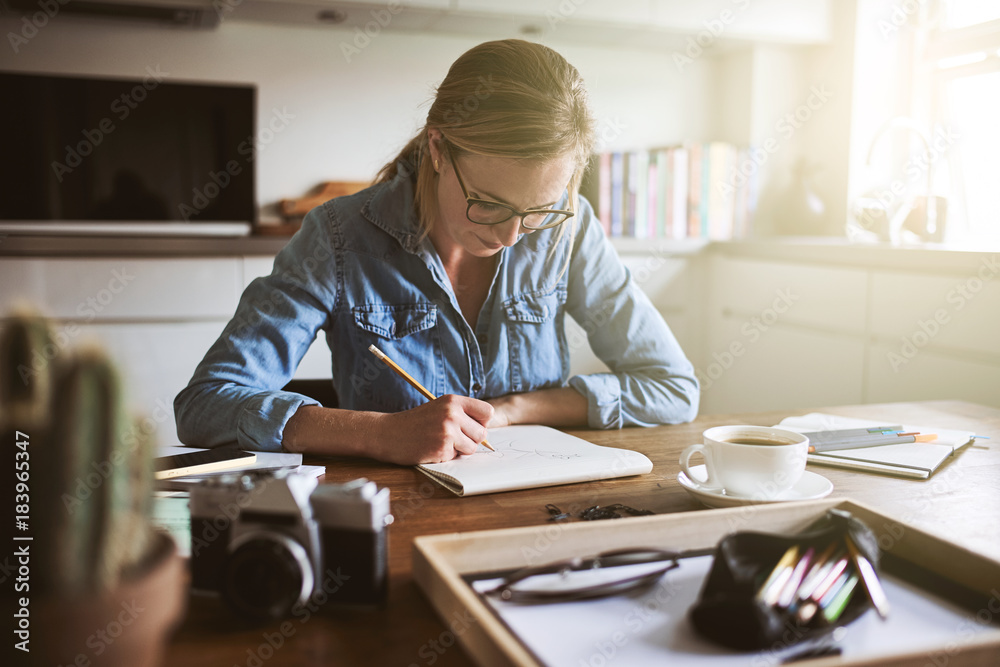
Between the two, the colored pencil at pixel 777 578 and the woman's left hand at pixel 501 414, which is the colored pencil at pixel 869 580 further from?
the woman's left hand at pixel 501 414

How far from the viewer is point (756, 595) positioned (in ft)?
1.67

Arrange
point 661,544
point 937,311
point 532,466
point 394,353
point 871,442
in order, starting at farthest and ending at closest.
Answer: point 937,311 < point 394,353 < point 871,442 < point 532,466 < point 661,544

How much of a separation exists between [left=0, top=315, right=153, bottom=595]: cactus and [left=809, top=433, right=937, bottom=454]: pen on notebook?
87 centimetres

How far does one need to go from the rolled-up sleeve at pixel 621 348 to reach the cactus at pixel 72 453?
0.92 m

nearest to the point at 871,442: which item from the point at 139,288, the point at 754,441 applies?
the point at 754,441

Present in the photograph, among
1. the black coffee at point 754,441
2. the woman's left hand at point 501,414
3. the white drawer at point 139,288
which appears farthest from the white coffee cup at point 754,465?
the white drawer at point 139,288

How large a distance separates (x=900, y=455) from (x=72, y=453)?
955 mm

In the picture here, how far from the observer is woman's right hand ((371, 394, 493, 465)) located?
0.97 m

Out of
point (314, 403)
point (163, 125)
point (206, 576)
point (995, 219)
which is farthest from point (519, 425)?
point (995, 219)

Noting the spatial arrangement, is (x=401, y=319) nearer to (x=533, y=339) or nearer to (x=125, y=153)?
(x=533, y=339)

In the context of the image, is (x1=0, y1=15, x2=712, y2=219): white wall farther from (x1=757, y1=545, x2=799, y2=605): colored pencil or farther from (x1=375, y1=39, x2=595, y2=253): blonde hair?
(x1=757, y1=545, x2=799, y2=605): colored pencil

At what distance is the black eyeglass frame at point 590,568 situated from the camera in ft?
1.82

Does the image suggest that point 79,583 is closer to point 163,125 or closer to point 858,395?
point 858,395

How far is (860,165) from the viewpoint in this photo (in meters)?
3.13
